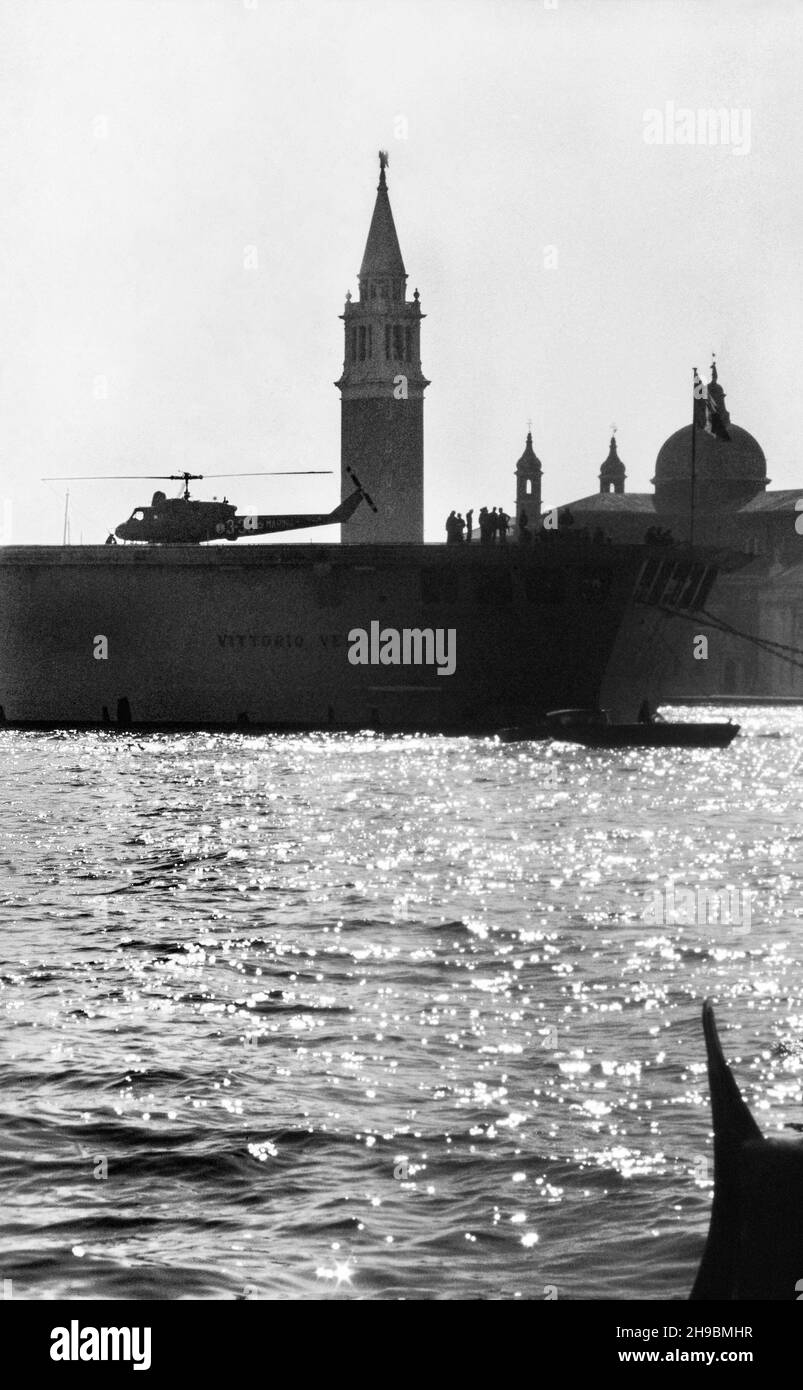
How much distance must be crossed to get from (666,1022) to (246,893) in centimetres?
1246

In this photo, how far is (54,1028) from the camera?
54.6 feet

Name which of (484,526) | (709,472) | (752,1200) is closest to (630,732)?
(484,526)

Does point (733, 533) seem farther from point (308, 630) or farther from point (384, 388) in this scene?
point (308, 630)

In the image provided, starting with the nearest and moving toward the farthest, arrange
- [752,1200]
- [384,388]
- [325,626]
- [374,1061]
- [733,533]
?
1. [752,1200]
2. [374,1061]
3. [325,626]
4. [384,388]
5. [733,533]

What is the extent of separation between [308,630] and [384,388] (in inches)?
1288

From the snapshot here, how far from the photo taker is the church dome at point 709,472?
137250 millimetres

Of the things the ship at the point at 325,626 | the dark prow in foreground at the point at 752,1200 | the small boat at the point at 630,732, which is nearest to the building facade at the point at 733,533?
the ship at the point at 325,626

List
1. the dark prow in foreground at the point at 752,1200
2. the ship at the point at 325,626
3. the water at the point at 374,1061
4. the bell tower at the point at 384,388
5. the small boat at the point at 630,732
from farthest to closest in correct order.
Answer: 1. the bell tower at the point at 384,388
2. the ship at the point at 325,626
3. the small boat at the point at 630,732
4. the water at the point at 374,1061
5. the dark prow in foreground at the point at 752,1200

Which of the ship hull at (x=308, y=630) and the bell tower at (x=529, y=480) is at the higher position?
the bell tower at (x=529, y=480)

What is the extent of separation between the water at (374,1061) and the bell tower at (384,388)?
8059cm

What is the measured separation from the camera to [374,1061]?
608 inches

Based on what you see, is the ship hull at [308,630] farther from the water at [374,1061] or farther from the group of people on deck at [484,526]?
the water at [374,1061]

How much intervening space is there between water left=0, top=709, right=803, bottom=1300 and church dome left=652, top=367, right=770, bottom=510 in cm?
10293

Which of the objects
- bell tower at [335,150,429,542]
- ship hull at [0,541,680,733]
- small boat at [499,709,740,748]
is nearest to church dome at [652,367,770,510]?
bell tower at [335,150,429,542]
